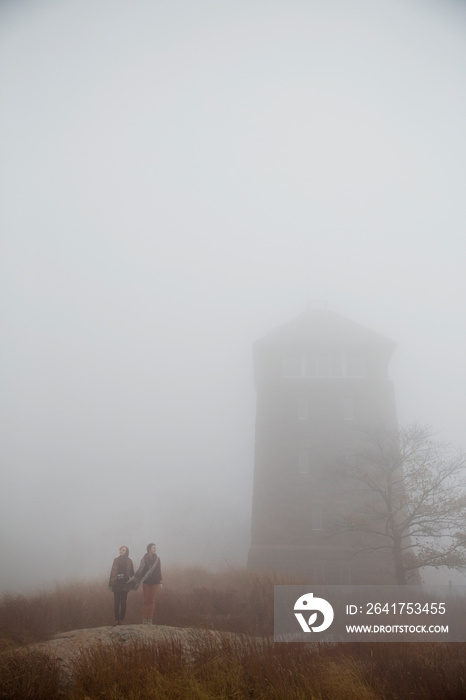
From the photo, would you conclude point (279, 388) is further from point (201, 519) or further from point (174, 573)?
point (201, 519)

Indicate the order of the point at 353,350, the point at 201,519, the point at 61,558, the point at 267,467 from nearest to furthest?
the point at 267,467, the point at 353,350, the point at 61,558, the point at 201,519

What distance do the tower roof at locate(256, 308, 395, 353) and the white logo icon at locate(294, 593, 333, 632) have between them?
24.8 meters

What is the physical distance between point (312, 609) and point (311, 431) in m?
21.2

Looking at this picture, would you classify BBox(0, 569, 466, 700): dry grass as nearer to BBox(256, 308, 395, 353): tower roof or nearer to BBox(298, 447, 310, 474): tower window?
BBox(298, 447, 310, 474): tower window

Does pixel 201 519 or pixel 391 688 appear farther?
pixel 201 519

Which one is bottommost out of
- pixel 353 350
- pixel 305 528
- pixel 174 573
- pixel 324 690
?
pixel 324 690

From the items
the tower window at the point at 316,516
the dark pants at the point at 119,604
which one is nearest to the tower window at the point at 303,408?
the tower window at the point at 316,516

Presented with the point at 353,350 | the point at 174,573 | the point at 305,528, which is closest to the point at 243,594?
the point at 174,573

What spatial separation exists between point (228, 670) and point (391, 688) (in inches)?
109

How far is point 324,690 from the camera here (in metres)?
7.99

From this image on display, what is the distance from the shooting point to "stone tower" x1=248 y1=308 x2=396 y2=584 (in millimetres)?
32375

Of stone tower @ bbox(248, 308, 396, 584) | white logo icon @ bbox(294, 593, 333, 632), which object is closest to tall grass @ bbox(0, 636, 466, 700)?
white logo icon @ bbox(294, 593, 333, 632)

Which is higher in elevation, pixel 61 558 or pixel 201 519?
pixel 201 519

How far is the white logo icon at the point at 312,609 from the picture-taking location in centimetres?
1460
